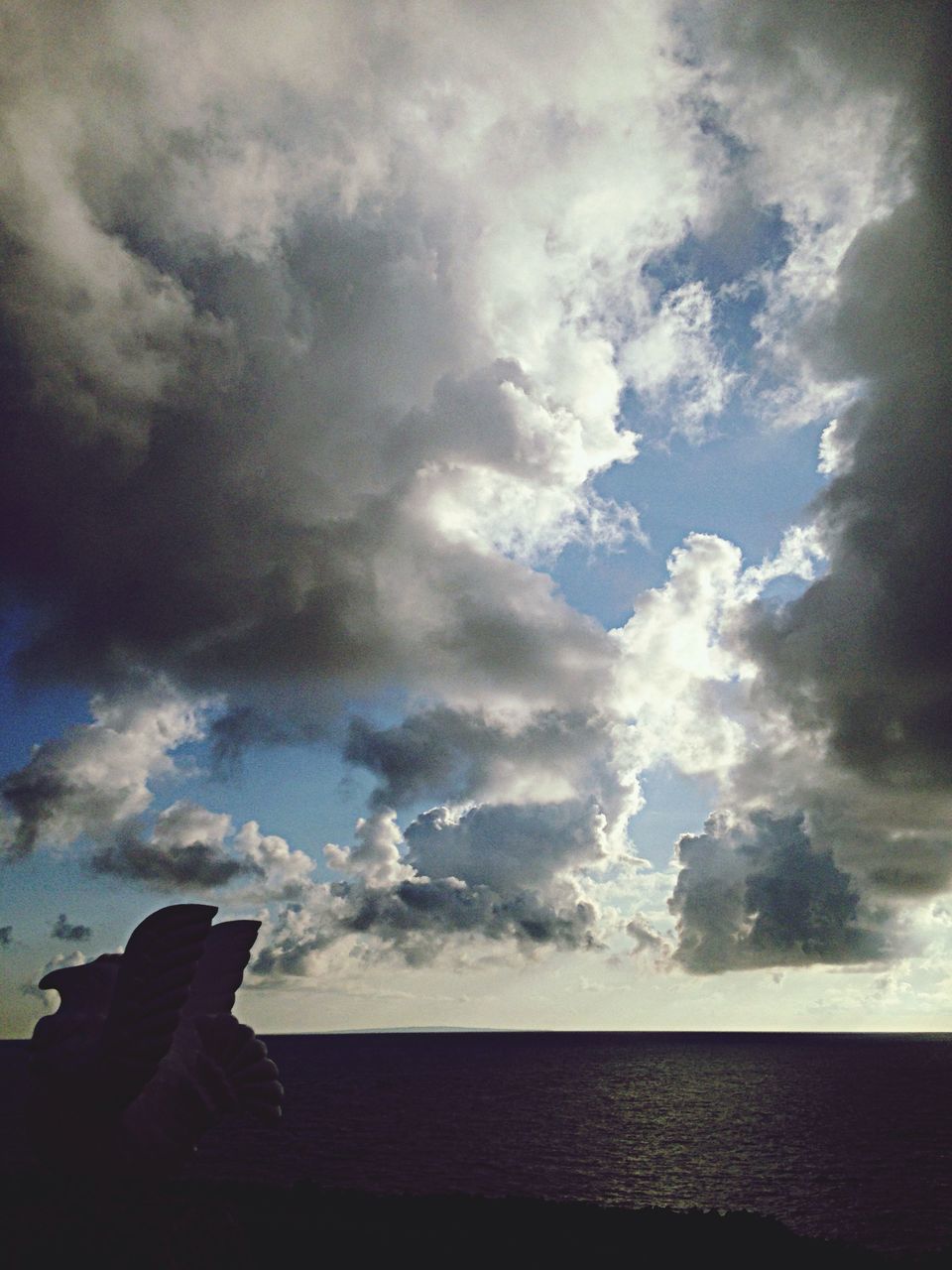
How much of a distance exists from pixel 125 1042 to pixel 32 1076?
6.65ft

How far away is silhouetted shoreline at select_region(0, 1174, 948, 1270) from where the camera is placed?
12.5 meters

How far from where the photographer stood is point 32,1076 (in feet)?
43.0

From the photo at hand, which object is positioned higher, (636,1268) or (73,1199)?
(73,1199)

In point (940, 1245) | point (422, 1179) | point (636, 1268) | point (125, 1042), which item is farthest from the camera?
point (422, 1179)

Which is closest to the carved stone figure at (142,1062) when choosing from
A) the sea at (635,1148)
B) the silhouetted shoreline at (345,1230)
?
the silhouetted shoreline at (345,1230)

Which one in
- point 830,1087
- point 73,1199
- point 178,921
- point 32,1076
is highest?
point 178,921

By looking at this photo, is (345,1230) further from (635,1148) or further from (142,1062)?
(635,1148)

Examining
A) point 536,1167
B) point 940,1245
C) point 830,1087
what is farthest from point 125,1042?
point 830,1087

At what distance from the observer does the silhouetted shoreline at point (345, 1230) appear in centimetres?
1250

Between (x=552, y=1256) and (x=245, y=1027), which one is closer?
(x=245, y=1027)

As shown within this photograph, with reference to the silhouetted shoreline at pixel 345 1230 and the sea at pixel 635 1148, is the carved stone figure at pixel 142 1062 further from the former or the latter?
the sea at pixel 635 1148

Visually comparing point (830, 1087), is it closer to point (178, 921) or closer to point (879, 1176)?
point (879, 1176)

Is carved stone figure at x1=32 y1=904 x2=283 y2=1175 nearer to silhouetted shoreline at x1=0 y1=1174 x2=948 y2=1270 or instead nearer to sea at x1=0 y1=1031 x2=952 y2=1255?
silhouetted shoreline at x1=0 y1=1174 x2=948 y2=1270

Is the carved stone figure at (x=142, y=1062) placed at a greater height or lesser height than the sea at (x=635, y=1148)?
greater
